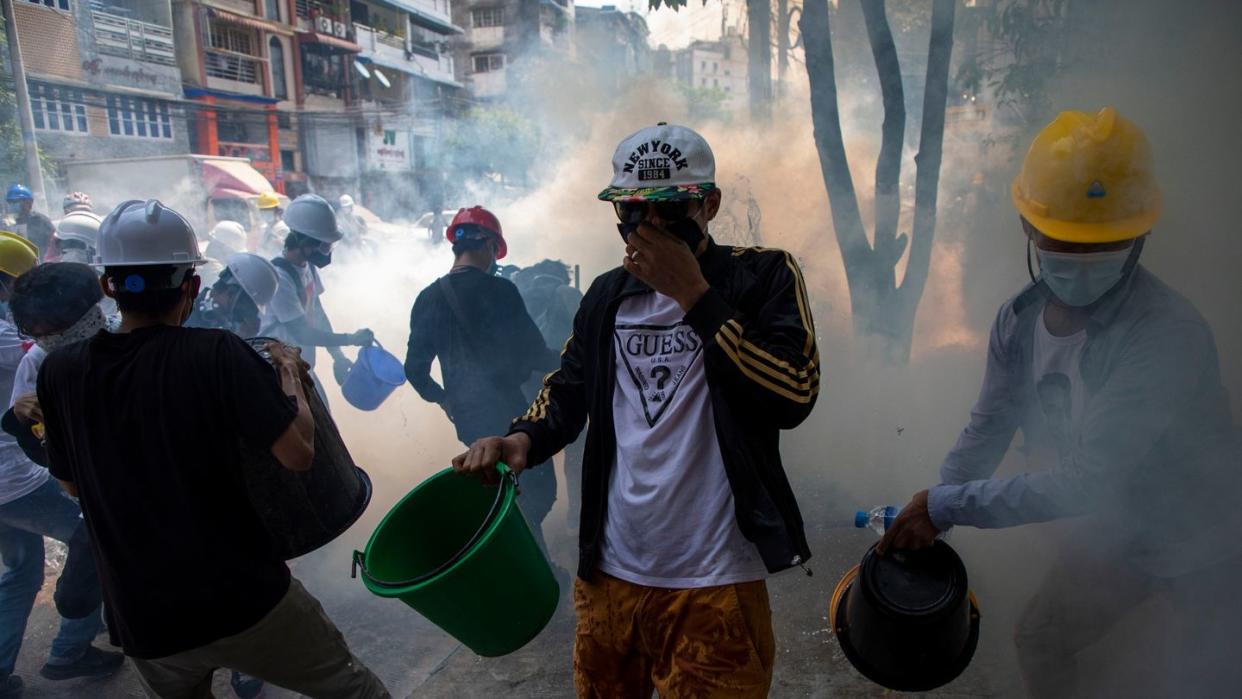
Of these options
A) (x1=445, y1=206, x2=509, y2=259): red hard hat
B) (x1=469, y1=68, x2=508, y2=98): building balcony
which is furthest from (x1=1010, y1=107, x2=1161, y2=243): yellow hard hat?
(x1=469, y1=68, x2=508, y2=98): building balcony

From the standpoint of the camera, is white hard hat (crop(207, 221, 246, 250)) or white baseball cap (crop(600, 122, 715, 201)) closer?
white baseball cap (crop(600, 122, 715, 201))

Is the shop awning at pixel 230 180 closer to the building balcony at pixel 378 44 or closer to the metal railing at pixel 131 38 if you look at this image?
the metal railing at pixel 131 38

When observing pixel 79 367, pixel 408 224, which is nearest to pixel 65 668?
pixel 79 367

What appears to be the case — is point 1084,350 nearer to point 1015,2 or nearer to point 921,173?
point 921,173

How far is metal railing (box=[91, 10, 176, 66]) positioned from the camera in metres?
13.3

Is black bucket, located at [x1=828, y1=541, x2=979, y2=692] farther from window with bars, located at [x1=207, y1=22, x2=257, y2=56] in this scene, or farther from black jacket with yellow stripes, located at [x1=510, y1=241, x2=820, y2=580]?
window with bars, located at [x1=207, y1=22, x2=257, y2=56]

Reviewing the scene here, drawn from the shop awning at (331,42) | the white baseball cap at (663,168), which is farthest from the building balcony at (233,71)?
the white baseball cap at (663,168)

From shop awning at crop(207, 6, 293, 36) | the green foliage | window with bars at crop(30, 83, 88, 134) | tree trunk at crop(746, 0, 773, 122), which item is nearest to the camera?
tree trunk at crop(746, 0, 773, 122)

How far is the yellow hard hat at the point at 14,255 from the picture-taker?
3742 millimetres

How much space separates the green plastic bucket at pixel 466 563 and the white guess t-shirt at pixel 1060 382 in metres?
1.43

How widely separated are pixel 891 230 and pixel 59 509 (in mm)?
5124

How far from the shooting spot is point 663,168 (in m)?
1.83

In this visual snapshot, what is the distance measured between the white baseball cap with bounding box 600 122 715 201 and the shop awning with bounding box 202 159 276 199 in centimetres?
1545

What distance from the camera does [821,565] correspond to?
13.7 ft
